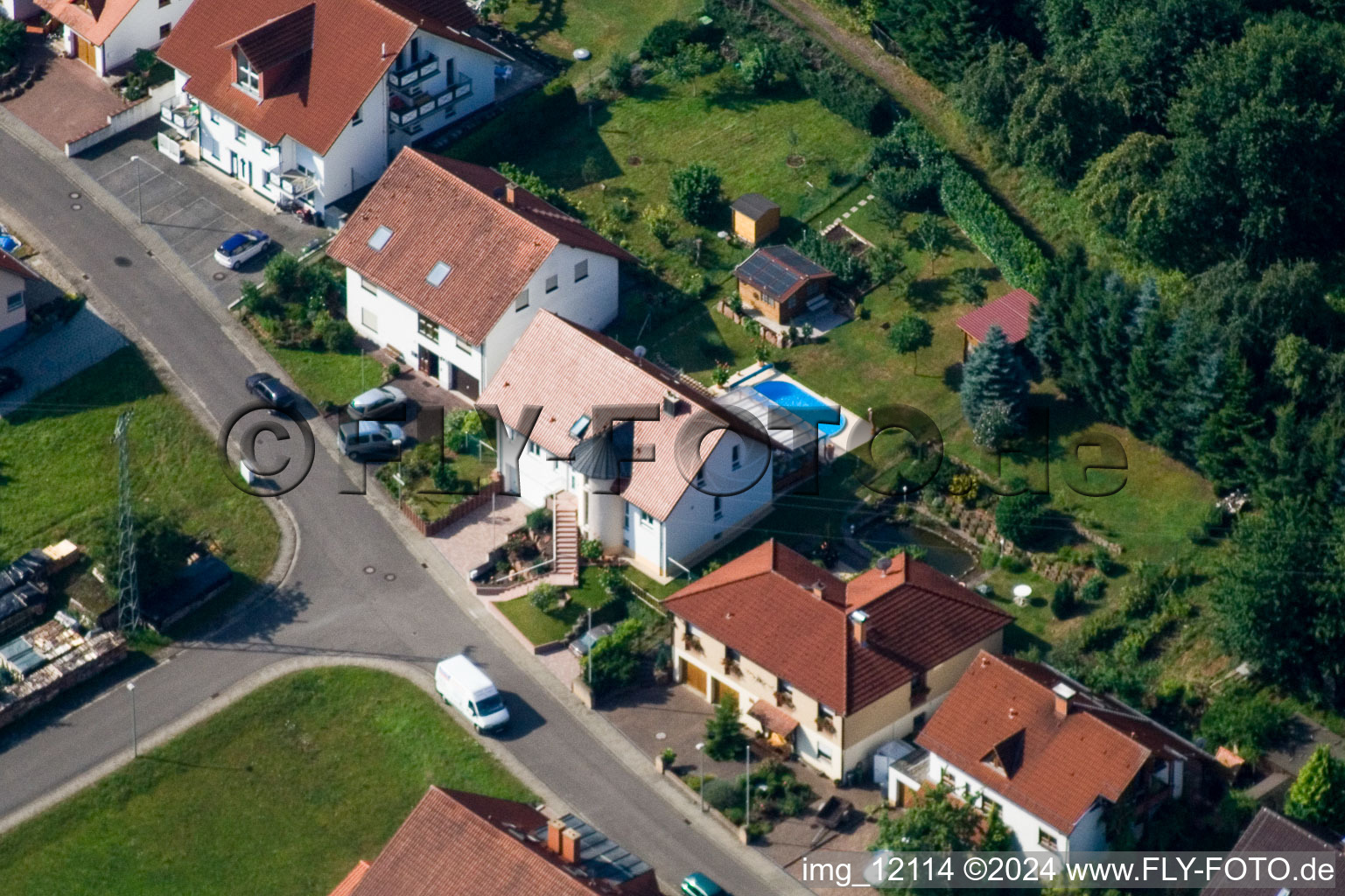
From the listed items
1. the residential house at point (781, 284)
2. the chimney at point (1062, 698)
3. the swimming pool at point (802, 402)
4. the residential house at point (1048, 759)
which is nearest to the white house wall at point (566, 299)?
the residential house at point (781, 284)

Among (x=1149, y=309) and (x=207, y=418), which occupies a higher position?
(x=1149, y=309)

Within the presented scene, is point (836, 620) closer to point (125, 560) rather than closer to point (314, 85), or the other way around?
point (125, 560)

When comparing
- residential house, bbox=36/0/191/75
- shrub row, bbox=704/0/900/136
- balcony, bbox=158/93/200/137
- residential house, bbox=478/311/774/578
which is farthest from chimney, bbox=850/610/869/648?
residential house, bbox=36/0/191/75

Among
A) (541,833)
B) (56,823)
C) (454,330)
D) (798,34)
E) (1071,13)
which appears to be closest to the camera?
(541,833)

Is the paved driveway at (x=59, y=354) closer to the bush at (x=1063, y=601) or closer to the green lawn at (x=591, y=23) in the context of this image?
the green lawn at (x=591, y=23)

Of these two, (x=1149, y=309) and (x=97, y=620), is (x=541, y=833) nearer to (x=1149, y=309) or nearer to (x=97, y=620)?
(x=97, y=620)

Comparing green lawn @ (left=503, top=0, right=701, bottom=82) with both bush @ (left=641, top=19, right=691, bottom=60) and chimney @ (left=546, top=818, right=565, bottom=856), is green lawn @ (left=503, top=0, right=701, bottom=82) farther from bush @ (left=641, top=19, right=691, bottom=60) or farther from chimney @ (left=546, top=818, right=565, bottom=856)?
chimney @ (left=546, top=818, right=565, bottom=856)

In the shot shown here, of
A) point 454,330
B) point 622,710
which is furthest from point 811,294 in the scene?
point 622,710
